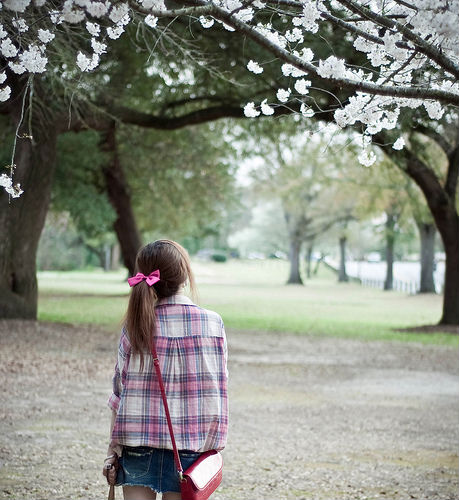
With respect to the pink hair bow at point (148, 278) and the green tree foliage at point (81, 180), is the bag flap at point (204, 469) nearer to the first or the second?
the pink hair bow at point (148, 278)

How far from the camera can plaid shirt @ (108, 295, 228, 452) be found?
9.99 ft

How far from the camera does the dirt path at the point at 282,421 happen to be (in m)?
5.64

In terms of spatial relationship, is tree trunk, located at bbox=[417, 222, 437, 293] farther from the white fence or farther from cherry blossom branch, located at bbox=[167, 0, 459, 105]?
cherry blossom branch, located at bbox=[167, 0, 459, 105]

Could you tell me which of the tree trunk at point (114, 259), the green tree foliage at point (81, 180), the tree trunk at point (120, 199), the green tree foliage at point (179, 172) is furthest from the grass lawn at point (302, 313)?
the tree trunk at point (114, 259)

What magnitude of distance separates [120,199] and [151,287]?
21554mm

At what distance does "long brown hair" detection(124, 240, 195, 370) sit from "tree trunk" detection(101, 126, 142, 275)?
55.6 feet

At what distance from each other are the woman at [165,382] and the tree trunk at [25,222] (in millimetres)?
12384

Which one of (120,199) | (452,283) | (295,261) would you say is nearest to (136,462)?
(452,283)

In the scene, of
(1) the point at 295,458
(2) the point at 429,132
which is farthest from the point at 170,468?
(2) the point at 429,132

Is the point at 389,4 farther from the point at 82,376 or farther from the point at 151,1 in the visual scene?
the point at 82,376

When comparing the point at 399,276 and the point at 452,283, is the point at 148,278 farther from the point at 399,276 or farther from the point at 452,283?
the point at 399,276

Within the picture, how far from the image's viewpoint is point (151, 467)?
3039 mm

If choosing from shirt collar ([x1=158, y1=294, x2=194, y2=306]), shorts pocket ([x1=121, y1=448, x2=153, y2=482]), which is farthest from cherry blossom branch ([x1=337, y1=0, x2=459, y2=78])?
shorts pocket ([x1=121, y1=448, x2=153, y2=482])

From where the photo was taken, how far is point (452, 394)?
1021cm
